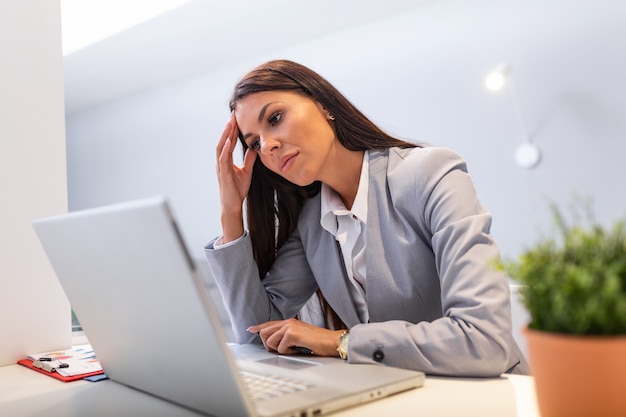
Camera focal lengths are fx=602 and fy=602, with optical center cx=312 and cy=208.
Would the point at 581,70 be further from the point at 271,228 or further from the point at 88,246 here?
the point at 88,246

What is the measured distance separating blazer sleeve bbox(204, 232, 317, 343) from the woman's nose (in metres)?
0.21

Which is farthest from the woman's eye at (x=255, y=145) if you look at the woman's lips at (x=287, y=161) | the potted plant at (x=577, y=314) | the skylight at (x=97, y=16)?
the skylight at (x=97, y=16)

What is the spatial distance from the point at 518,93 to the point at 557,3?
1.52ft

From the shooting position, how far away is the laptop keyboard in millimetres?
797

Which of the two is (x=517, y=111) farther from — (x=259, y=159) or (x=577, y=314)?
(x=577, y=314)

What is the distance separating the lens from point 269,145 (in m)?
1.38

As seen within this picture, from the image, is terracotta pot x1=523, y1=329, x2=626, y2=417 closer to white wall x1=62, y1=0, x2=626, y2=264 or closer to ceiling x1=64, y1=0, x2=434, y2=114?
white wall x1=62, y1=0, x2=626, y2=264

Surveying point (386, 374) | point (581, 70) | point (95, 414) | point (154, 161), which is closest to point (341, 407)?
point (386, 374)

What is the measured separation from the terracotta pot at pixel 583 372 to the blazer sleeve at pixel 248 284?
890 mm

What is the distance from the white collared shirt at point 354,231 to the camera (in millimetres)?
1323

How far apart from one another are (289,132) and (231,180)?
0.22m

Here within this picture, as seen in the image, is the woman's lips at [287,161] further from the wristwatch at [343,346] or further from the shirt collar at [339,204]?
the wristwatch at [343,346]

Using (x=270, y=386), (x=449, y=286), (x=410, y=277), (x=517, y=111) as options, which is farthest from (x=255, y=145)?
(x=517, y=111)

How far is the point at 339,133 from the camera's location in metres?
1.44
